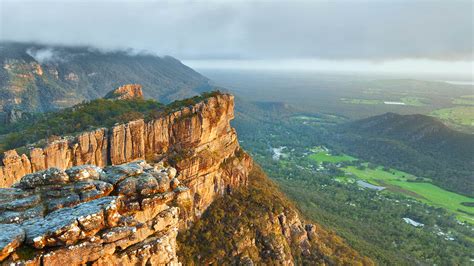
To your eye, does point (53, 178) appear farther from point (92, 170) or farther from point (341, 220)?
point (341, 220)

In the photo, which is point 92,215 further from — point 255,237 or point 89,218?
point 255,237

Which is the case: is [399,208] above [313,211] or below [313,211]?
below

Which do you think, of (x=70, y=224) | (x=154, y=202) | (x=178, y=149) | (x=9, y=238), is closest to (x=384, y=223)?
(x=178, y=149)

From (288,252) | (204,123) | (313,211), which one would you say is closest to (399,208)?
(313,211)

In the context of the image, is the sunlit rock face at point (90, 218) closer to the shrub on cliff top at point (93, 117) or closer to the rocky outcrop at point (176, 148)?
the rocky outcrop at point (176, 148)

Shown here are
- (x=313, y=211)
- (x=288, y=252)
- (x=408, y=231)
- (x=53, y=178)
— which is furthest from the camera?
(x=408, y=231)

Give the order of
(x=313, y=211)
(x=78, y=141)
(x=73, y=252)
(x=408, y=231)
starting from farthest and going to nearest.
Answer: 1. (x=408, y=231)
2. (x=313, y=211)
3. (x=78, y=141)
4. (x=73, y=252)
